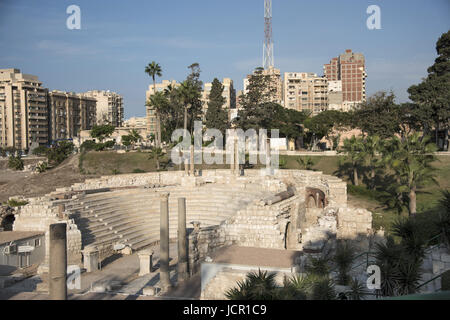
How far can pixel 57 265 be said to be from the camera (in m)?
9.51

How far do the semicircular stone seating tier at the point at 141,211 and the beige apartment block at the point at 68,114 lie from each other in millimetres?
84954

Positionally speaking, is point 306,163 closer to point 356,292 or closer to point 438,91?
point 438,91

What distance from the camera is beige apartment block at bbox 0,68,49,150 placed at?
97062 millimetres

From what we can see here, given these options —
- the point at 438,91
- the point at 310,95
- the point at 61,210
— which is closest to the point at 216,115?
the point at 438,91

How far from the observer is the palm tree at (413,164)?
85.9 ft

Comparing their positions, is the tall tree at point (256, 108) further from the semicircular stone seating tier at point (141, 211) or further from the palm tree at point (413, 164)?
the palm tree at point (413, 164)

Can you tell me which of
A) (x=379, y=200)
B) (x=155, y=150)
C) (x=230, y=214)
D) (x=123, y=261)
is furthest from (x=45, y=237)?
(x=155, y=150)

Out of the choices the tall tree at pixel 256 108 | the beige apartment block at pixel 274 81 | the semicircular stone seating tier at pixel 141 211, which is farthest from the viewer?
the beige apartment block at pixel 274 81

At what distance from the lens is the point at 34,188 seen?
4106 centimetres

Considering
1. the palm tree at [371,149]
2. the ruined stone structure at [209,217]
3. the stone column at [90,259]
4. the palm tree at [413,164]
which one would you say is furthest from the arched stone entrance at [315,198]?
the stone column at [90,259]

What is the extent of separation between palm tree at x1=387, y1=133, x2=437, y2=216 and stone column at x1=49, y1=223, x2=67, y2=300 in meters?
22.5

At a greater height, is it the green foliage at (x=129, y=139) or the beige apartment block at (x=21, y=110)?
the beige apartment block at (x=21, y=110)
